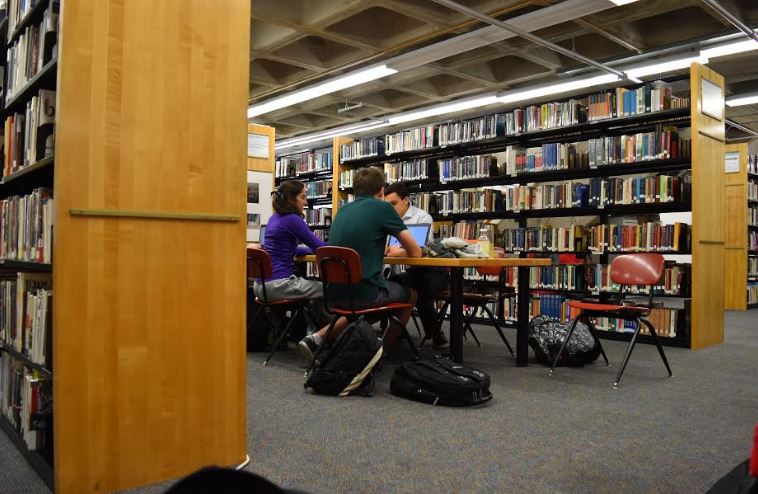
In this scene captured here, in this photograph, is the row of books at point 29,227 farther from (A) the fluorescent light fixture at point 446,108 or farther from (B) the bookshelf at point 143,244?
(A) the fluorescent light fixture at point 446,108

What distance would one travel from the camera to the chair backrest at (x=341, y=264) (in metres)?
3.23

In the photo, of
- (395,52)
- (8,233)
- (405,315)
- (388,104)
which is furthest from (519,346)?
(388,104)

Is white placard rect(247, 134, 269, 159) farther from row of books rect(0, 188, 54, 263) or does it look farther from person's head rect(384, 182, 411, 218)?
row of books rect(0, 188, 54, 263)

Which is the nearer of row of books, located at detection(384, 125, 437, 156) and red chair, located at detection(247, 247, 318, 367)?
red chair, located at detection(247, 247, 318, 367)

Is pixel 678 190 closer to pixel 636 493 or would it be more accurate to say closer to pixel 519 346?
pixel 519 346

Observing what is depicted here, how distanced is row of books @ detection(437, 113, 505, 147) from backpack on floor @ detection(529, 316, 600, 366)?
9.24ft

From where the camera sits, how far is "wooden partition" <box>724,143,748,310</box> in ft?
26.3

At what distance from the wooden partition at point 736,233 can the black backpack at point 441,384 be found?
657cm

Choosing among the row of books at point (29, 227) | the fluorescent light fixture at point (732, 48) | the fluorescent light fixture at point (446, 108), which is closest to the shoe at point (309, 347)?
the row of books at point (29, 227)

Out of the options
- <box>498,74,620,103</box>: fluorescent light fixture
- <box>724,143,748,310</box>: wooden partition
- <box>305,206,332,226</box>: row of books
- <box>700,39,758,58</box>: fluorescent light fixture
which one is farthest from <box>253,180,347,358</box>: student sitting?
<box>724,143,748,310</box>: wooden partition

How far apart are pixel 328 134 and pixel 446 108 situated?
322 cm

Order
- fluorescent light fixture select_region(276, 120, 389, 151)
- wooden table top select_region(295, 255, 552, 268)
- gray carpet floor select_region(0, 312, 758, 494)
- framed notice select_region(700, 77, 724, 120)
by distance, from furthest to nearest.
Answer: fluorescent light fixture select_region(276, 120, 389, 151), framed notice select_region(700, 77, 724, 120), wooden table top select_region(295, 255, 552, 268), gray carpet floor select_region(0, 312, 758, 494)

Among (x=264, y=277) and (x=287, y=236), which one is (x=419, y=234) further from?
(x=264, y=277)

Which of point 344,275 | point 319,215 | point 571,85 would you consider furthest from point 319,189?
point 344,275
